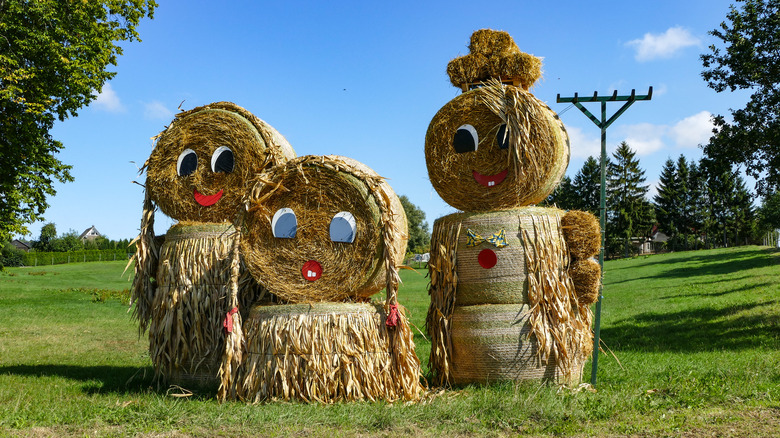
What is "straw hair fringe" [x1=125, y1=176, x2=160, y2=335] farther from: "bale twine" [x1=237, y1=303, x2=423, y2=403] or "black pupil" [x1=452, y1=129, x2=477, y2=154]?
"black pupil" [x1=452, y1=129, x2=477, y2=154]

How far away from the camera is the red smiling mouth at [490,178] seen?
7.63 m

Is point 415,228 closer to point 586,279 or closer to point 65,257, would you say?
point 65,257

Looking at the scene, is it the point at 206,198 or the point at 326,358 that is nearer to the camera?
the point at 326,358

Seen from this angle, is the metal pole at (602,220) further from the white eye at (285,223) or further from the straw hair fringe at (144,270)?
the straw hair fringe at (144,270)

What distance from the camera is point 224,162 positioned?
27.1 ft

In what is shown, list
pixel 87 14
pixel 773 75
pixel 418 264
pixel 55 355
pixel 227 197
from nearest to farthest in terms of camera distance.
→ pixel 227 197, pixel 55 355, pixel 773 75, pixel 87 14, pixel 418 264

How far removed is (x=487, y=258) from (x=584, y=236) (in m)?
1.18

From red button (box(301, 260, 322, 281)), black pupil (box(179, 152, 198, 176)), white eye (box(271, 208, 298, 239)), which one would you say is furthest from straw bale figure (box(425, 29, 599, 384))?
black pupil (box(179, 152, 198, 176))

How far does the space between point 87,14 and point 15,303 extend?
10.5 meters

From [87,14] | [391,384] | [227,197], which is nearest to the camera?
[391,384]

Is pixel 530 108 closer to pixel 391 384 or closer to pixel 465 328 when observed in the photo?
pixel 465 328

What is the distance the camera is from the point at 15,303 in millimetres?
21328

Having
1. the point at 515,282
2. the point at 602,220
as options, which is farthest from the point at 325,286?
the point at 602,220

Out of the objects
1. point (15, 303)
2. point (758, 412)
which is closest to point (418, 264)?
point (15, 303)
